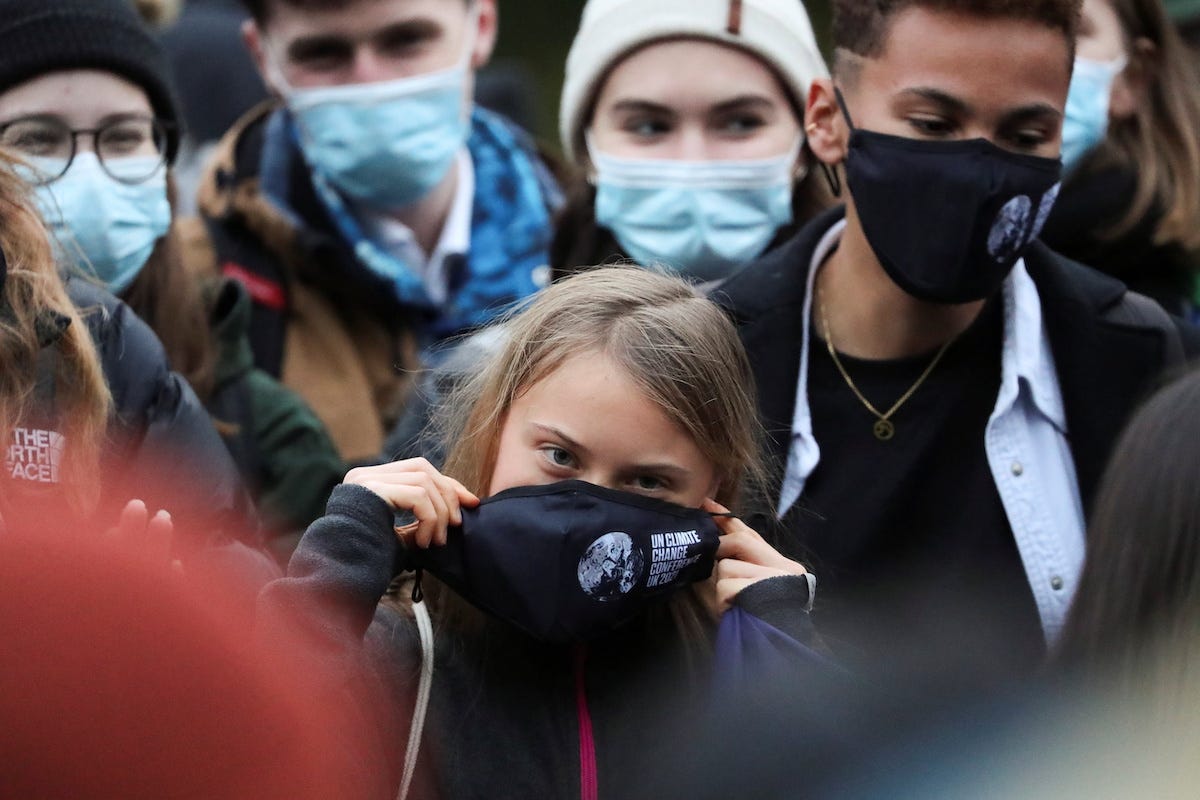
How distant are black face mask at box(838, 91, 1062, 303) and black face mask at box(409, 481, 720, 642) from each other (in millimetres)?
874

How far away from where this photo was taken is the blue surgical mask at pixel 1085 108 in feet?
13.3

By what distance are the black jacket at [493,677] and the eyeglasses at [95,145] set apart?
1388 millimetres

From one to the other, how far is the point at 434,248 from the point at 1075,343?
215 cm

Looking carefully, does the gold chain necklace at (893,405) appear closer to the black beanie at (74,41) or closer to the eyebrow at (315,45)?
the black beanie at (74,41)

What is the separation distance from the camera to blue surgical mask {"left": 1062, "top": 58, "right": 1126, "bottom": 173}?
4.05m

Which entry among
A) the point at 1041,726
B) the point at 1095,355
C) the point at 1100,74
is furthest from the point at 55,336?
the point at 1100,74

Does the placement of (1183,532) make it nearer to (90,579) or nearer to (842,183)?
(90,579)

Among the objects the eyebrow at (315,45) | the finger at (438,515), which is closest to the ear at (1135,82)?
the eyebrow at (315,45)

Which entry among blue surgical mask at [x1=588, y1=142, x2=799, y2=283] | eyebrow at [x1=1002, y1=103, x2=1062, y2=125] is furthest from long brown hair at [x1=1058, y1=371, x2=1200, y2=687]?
blue surgical mask at [x1=588, y1=142, x2=799, y2=283]

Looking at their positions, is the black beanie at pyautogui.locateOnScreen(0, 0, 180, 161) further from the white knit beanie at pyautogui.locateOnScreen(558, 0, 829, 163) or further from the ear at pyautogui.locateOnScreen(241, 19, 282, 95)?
the white knit beanie at pyautogui.locateOnScreen(558, 0, 829, 163)

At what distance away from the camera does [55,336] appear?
265 cm

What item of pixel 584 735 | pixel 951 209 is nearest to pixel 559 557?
pixel 584 735

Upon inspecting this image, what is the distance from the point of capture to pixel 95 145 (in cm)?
342

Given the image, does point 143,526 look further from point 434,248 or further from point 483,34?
point 483,34
